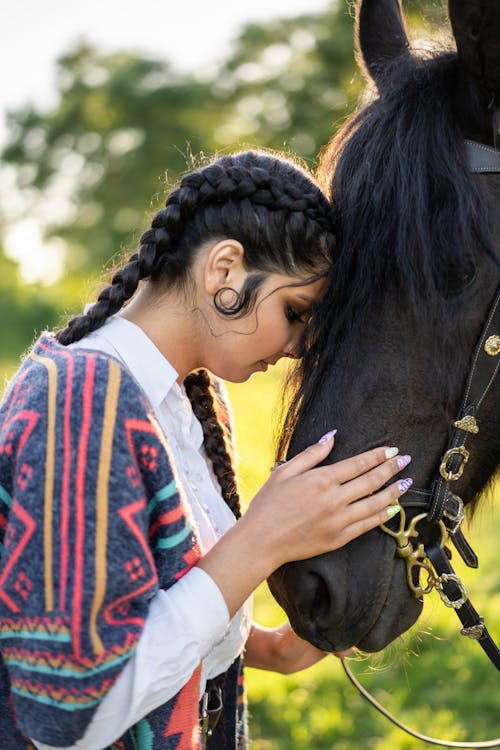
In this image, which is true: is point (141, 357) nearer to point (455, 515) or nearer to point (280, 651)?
point (455, 515)

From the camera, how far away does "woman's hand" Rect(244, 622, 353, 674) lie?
2270 millimetres

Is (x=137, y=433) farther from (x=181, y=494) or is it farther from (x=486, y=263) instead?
(x=486, y=263)

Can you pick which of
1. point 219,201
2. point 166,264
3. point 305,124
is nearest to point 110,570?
point 166,264

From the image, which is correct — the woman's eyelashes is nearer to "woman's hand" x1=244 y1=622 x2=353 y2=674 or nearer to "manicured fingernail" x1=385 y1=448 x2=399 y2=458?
"manicured fingernail" x1=385 y1=448 x2=399 y2=458

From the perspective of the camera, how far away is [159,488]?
60.7 inches

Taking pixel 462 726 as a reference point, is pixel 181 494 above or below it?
above

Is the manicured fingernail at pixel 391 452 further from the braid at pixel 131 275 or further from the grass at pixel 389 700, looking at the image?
the grass at pixel 389 700

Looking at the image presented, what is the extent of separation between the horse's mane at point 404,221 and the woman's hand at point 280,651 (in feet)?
2.23

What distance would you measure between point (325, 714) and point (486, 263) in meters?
2.80

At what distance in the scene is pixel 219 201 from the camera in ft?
5.83

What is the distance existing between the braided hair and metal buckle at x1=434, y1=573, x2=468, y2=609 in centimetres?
73

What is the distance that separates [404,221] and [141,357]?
0.61 m

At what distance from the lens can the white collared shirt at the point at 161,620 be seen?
57.2 inches

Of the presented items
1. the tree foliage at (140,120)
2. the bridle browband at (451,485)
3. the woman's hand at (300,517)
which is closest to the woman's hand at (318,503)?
the woman's hand at (300,517)
